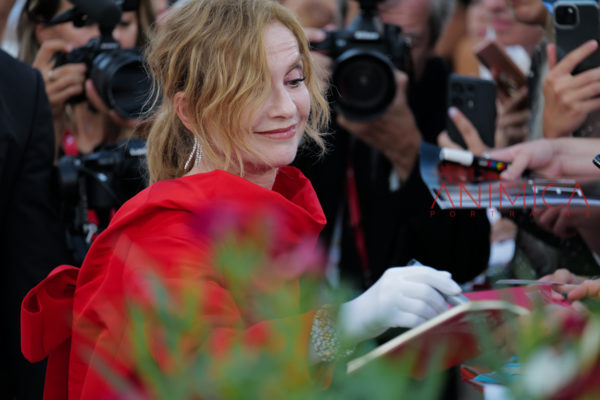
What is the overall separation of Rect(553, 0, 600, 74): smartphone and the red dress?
0.87 meters

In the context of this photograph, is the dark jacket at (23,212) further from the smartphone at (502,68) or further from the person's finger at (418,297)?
the smartphone at (502,68)

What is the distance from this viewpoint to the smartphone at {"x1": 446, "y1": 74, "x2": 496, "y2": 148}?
7.04ft

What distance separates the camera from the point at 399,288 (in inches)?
40.8

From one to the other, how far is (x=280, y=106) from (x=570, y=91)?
88 centimetres

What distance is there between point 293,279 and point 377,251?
1.83 meters

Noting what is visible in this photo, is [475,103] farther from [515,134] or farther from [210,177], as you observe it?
[210,177]

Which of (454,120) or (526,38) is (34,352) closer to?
(454,120)

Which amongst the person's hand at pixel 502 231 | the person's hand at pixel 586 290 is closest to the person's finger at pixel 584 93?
the person's hand at pixel 502 231

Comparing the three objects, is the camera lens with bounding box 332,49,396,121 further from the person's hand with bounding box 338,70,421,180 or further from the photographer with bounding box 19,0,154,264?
the photographer with bounding box 19,0,154,264

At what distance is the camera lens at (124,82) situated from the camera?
6.98ft

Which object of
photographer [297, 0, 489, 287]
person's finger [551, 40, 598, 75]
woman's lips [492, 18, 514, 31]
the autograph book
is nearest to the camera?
the autograph book

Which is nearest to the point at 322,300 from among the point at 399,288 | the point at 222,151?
the point at 399,288

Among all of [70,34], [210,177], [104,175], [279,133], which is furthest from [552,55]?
[70,34]

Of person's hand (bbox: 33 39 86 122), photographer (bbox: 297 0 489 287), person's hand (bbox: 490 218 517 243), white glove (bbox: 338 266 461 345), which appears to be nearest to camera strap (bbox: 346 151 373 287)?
photographer (bbox: 297 0 489 287)
